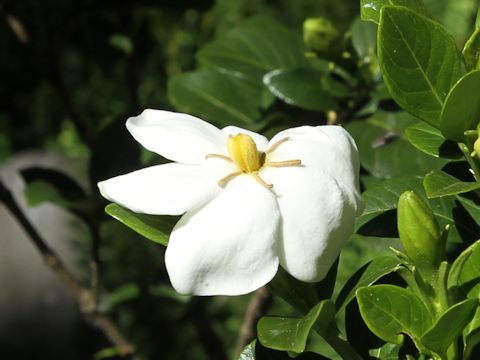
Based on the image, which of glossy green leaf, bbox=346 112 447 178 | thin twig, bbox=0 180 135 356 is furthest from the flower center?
thin twig, bbox=0 180 135 356

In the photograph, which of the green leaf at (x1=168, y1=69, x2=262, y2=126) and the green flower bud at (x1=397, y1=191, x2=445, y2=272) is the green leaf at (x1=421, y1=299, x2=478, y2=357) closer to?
the green flower bud at (x1=397, y1=191, x2=445, y2=272)

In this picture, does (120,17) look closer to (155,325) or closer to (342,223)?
(342,223)

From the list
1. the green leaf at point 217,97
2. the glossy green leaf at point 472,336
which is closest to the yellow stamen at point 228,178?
the glossy green leaf at point 472,336

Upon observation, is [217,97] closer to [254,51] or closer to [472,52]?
[254,51]

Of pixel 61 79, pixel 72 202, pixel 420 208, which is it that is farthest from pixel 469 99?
pixel 61 79

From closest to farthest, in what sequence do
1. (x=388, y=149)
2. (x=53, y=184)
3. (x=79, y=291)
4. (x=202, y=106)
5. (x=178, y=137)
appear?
(x=178, y=137)
(x=388, y=149)
(x=202, y=106)
(x=53, y=184)
(x=79, y=291)

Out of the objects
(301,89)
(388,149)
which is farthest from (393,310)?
(301,89)

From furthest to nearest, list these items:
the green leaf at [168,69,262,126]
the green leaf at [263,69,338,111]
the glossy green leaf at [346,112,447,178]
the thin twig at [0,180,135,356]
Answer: the thin twig at [0,180,135,356], the green leaf at [168,69,262,126], the green leaf at [263,69,338,111], the glossy green leaf at [346,112,447,178]

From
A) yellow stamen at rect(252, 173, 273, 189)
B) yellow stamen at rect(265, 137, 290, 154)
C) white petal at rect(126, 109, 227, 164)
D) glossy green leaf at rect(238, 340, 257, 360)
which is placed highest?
white petal at rect(126, 109, 227, 164)
